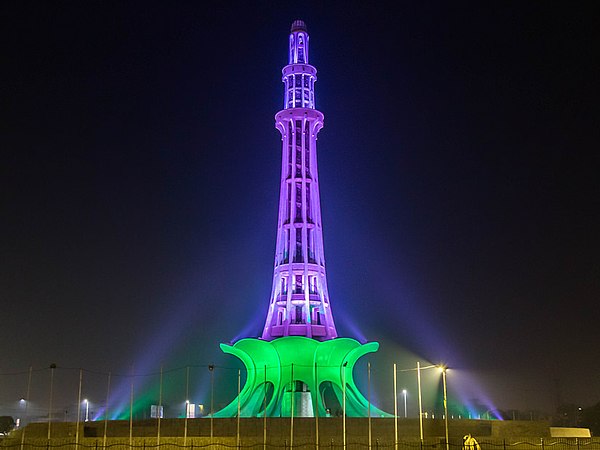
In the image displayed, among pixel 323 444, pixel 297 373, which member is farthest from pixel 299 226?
pixel 323 444

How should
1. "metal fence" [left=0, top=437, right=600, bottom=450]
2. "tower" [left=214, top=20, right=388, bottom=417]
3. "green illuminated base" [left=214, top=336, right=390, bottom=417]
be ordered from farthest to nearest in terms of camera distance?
"tower" [left=214, top=20, right=388, bottom=417] → "green illuminated base" [left=214, top=336, right=390, bottom=417] → "metal fence" [left=0, top=437, right=600, bottom=450]

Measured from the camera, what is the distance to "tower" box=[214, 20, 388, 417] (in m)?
49.6

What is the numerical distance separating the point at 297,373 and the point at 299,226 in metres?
A: 9.39

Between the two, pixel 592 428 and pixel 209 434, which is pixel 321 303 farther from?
pixel 592 428

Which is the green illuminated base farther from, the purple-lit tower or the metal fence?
the metal fence

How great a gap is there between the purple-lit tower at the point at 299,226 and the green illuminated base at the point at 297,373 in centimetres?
143

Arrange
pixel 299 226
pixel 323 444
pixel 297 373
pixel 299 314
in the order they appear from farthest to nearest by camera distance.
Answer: pixel 299 226 < pixel 299 314 < pixel 297 373 < pixel 323 444

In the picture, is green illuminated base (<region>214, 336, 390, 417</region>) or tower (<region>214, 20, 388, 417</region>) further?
tower (<region>214, 20, 388, 417</region>)

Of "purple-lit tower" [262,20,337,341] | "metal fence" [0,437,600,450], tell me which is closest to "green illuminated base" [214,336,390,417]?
"purple-lit tower" [262,20,337,341]

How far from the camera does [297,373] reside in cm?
5000

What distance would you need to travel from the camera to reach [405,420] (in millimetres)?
41938

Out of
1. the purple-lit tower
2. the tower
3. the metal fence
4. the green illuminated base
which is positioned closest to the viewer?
the metal fence

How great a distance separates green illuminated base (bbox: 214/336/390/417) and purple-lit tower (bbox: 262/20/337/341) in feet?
4.69

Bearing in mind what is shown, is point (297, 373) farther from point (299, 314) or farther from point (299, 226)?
point (299, 226)
